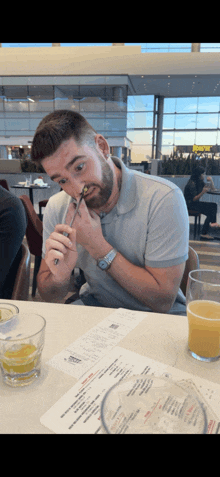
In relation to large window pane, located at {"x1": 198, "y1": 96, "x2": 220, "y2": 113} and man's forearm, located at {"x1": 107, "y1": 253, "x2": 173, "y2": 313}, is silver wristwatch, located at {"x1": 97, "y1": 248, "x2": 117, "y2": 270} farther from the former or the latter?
large window pane, located at {"x1": 198, "y1": 96, "x2": 220, "y2": 113}

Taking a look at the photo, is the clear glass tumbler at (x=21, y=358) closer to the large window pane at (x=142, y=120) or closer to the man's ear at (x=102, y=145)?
the man's ear at (x=102, y=145)

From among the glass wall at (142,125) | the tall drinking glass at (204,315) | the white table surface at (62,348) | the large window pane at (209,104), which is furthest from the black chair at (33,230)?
the large window pane at (209,104)

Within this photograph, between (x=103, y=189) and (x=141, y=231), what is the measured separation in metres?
0.25

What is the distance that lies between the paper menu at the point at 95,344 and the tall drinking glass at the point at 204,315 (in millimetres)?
185

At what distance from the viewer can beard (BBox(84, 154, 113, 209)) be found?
130 cm

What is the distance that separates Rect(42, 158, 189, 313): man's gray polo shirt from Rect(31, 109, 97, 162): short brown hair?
0.27 m

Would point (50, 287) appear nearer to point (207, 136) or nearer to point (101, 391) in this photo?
point (101, 391)

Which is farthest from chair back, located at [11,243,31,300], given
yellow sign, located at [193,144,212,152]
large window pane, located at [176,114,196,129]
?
large window pane, located at [176,114,196,129]

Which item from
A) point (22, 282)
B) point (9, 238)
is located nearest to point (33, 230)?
point (9, 238)

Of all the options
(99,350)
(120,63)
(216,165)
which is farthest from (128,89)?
(99,350)

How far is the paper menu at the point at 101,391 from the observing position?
1.76 ft

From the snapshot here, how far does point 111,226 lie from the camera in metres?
1.29
